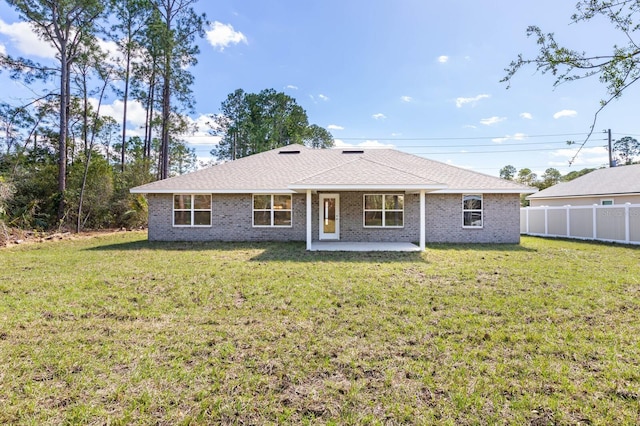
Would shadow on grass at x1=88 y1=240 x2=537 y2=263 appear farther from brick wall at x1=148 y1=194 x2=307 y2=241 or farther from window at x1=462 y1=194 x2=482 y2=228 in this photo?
window at x1=462 y1=194 x2=482 y2=228

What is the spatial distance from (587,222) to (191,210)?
1932 cm

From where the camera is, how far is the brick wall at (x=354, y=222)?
46.0ft

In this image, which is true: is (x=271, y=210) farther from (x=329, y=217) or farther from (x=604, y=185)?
(x=604, y=185)

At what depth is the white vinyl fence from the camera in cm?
1352

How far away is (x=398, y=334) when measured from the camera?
4.25 meters

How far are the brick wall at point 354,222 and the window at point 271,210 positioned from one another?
27 cm

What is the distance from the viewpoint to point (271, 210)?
47.5ft

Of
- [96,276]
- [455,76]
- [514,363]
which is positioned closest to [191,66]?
[455,76]

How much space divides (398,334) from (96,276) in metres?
7.21

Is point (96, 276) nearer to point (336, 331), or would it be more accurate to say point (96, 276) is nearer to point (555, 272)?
point (336, 331)

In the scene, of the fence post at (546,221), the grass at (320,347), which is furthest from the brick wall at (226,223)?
the fence post at (546,221)

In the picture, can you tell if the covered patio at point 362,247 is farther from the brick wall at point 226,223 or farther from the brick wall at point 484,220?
the brick wall at point 484,220

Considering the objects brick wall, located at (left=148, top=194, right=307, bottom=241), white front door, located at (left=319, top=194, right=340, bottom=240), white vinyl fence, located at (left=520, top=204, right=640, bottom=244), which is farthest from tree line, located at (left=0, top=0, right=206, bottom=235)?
white vinyl fence, located at (left=520, top=204, right=640, bottom=244)

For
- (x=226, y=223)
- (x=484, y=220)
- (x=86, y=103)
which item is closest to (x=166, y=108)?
(x=86, y=103)
